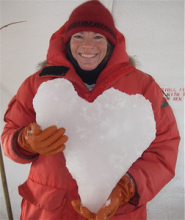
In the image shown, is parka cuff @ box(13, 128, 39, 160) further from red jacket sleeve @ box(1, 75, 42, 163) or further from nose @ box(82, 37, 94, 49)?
nose @ box(82, 37, 94, 49)

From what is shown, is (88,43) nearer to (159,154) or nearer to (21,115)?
(21,115)

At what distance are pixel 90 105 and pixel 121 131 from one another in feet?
0.40

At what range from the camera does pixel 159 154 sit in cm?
63

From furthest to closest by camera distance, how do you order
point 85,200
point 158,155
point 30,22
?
point 30,22 < point 158,155 < point 85,200

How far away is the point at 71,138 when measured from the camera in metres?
0.57

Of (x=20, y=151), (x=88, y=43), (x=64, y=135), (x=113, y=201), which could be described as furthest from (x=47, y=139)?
(x=88, y=43)

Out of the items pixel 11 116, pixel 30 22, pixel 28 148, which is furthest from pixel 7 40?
pixel 28 148

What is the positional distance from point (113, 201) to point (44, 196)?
0.80 ft

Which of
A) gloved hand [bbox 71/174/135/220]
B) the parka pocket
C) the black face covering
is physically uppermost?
the black face covering

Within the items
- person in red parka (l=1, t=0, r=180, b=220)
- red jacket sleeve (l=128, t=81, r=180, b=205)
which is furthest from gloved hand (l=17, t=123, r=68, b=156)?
red jacket sleeve (l=128, t=81, r=180, b=205)

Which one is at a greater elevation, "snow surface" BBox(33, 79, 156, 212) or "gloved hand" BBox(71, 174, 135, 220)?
"snow surface" BBox(33, 79, 156, 212)

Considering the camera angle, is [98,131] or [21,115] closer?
[98,131]

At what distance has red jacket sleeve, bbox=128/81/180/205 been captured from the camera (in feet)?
1.98

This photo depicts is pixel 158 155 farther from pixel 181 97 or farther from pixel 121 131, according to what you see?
pixel 181 97
